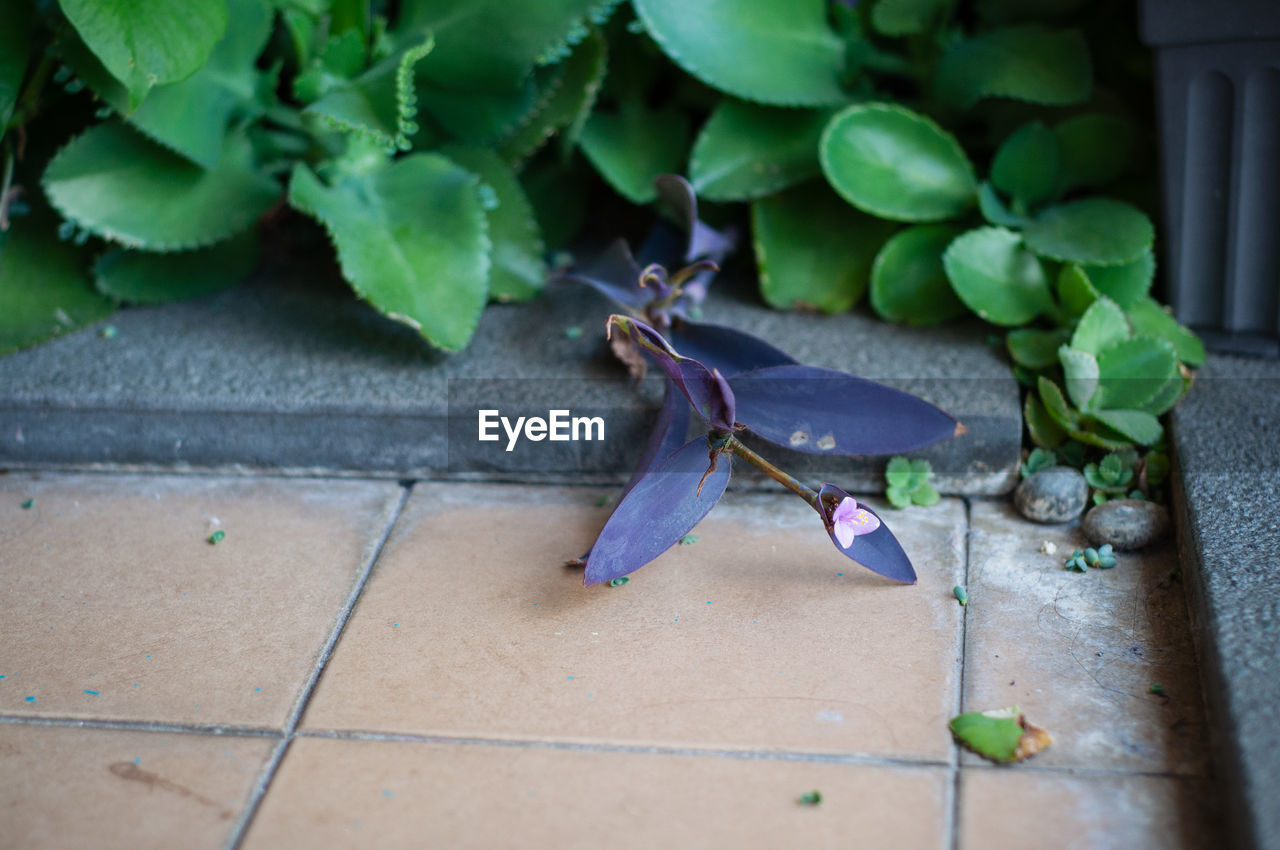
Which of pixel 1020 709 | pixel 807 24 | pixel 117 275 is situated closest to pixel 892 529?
pixel 1020 709

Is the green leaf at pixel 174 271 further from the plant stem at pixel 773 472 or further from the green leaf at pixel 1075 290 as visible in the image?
the green leaf at pixel 1075 290

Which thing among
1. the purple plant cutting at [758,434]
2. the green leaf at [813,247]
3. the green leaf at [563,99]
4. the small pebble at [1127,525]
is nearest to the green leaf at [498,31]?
the green leaf at [563,99]

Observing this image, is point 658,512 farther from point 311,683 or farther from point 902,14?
point 902,14

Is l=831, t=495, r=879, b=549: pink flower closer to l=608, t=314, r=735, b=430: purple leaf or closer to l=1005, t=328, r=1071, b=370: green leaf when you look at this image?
l=608, t=314, r=735, b=430: purple leaf

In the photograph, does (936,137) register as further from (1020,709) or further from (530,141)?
(1020,709)

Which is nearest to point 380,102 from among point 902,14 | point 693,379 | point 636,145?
point 636,145

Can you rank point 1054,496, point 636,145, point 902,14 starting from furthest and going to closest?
point 636,145, point 902,14, point 1054,496

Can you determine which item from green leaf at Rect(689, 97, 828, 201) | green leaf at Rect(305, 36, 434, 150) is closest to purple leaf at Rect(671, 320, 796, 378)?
green leaf at Rect(689, 97, 828, 201)
